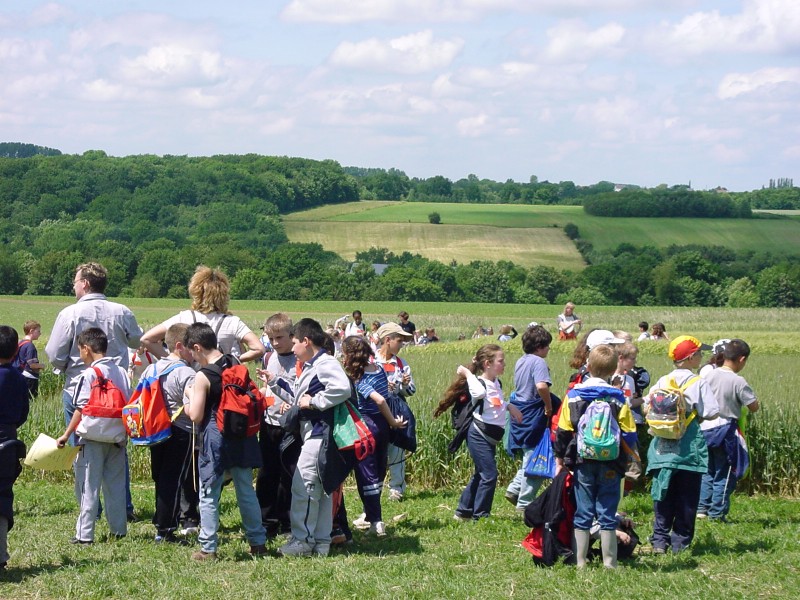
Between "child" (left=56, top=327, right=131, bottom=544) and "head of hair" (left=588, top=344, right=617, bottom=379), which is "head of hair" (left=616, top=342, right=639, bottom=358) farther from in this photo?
"child" (left=56, top=327, right=131, bottom=544)

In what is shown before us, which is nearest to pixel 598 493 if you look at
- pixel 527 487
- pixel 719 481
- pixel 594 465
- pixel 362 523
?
pixel 594 465

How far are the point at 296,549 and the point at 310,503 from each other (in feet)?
1.12

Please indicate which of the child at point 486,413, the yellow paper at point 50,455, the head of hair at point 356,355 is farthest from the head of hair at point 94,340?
the child at point 486,413

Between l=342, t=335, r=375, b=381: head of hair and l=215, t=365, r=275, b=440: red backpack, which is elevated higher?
l=342, t=335, r=375, b=381: head of hair

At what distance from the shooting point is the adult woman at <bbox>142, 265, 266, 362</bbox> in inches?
305

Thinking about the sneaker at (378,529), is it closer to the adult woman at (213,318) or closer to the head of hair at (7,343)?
the adult woman at (213,318)

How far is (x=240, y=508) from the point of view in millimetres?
7113

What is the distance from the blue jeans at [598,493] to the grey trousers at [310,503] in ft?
5.89

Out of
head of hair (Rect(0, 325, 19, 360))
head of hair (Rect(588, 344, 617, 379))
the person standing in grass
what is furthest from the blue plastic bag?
head of hair (Rect(0, 325, 19, 360))

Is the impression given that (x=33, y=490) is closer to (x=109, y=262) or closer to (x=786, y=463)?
(x=786, y=463)

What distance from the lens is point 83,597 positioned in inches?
241

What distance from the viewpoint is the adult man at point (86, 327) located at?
7.90 metres

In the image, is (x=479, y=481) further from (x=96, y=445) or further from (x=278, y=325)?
(x=96, y=445)

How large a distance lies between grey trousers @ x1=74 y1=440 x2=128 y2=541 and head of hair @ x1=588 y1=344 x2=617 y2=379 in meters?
3.55
